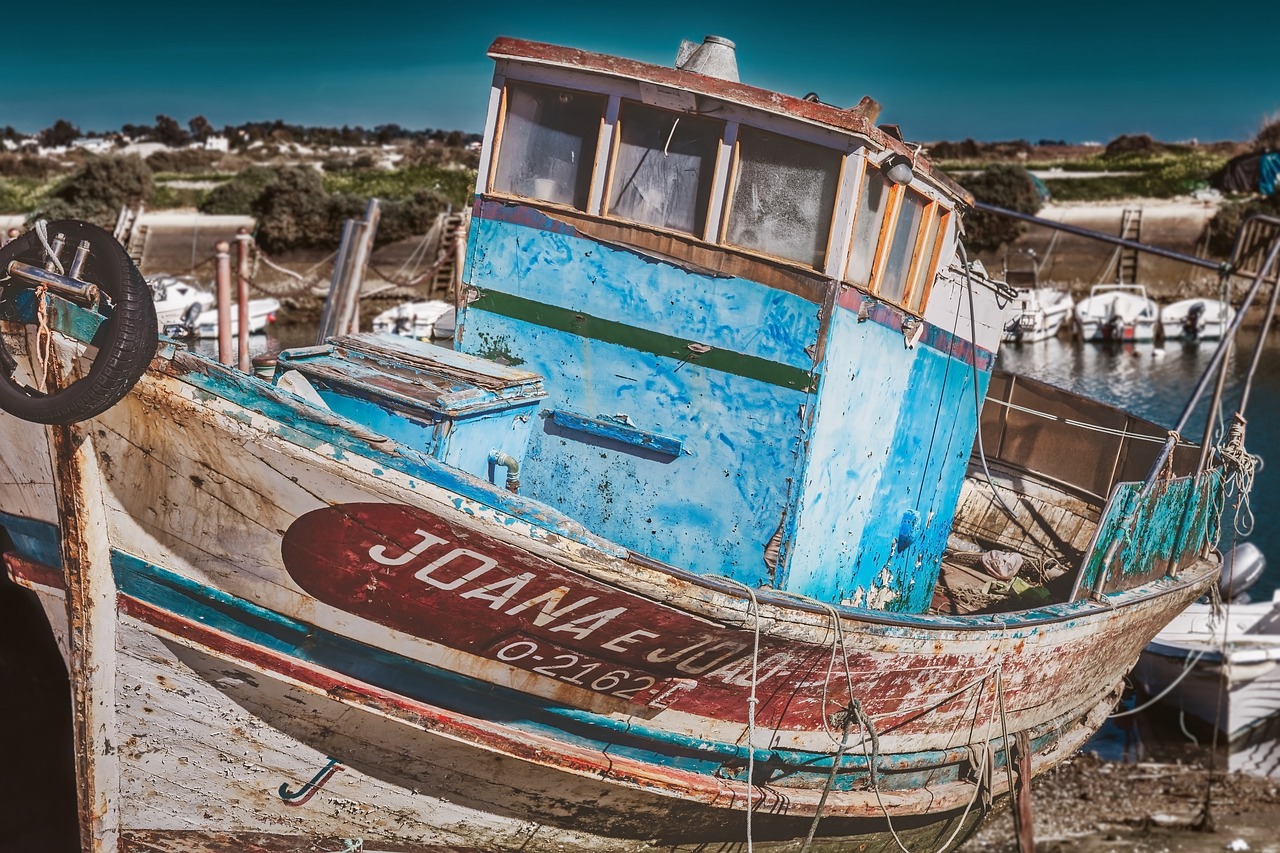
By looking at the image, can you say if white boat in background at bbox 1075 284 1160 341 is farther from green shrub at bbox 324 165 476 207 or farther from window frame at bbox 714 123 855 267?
window frame at bbox 714 123 855 267

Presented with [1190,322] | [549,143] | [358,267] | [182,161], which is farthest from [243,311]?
[182,161]

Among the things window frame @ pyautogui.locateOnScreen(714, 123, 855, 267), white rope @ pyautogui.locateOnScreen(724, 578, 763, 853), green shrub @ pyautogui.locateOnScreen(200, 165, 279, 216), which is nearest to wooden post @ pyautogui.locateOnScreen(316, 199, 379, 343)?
window frame @ pyautogui.locateOnScreen(714, 123, 855, 267)

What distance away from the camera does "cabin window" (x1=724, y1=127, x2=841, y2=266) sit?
5.54 meters

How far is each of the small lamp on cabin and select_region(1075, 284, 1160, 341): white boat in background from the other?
30160 mm

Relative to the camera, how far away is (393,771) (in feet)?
17.0

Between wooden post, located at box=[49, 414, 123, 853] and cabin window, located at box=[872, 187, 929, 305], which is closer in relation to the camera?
wooden post, located at box=[49, 414, 123, 853]

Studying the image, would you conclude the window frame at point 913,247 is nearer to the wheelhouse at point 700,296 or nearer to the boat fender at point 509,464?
the wheelhouse at point 700,296

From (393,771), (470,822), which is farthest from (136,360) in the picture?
(470,822)

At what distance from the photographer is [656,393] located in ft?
19.1

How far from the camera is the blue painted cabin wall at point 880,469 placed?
5754mm

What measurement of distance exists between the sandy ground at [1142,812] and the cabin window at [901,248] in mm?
4300

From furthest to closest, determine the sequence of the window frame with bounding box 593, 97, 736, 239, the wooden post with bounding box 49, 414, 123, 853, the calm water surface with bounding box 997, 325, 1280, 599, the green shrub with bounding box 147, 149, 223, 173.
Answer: the green shrub with bounding box 147, 149, 223, 173
the calm water surface with bounding box 997, 325, 1280, 599
the window frame with bounding box 593, 97, 736, 239
the wooden post with bounding box 49, 414, 123, 853

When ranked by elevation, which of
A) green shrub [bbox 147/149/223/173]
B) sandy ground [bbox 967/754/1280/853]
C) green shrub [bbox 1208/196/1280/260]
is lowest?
sandy ground [bbox 967/754/1280/853]

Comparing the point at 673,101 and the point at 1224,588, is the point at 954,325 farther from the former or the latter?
the point at 1224,588
